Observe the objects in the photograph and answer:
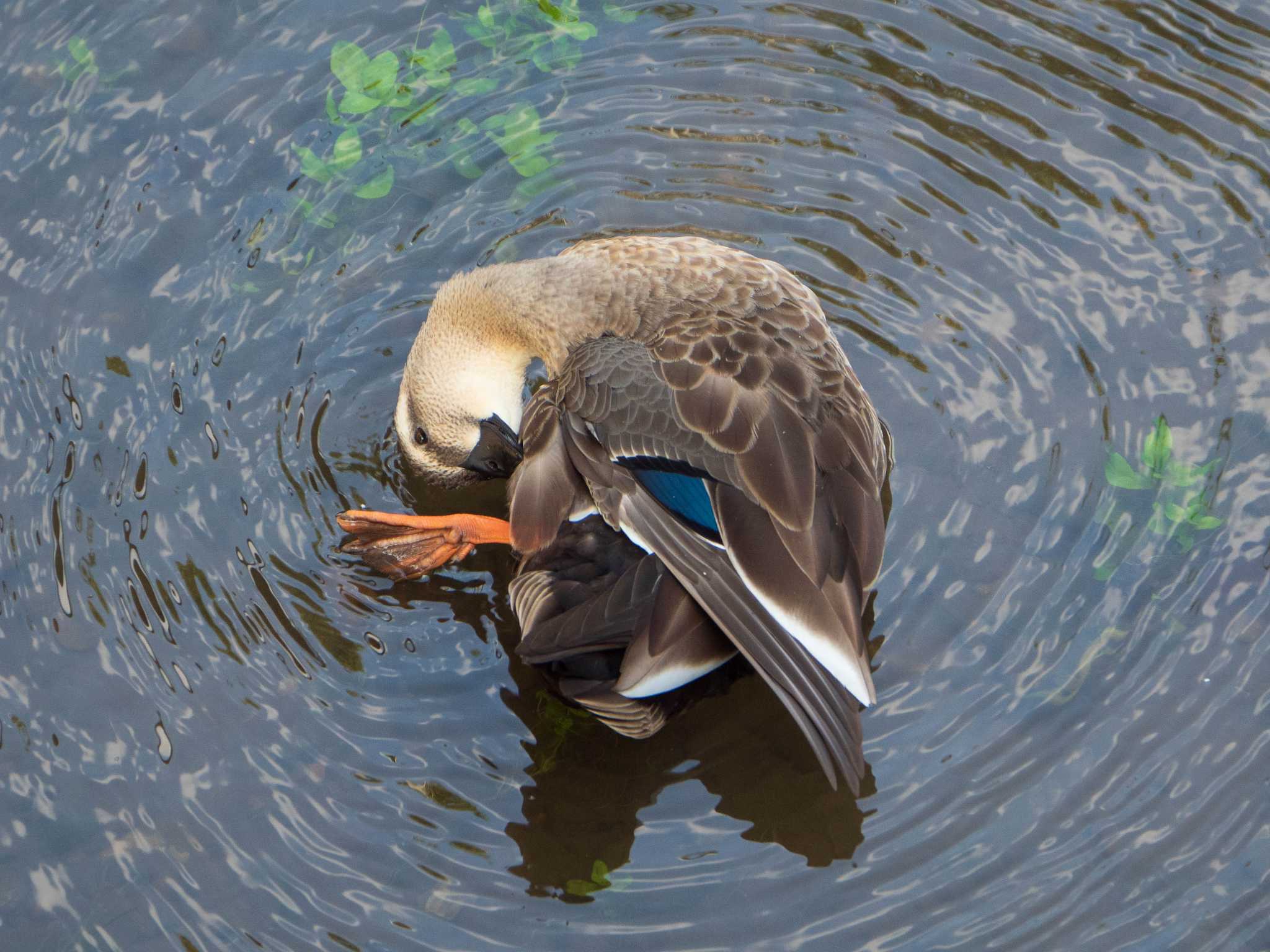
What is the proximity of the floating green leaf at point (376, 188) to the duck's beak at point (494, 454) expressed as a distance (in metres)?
1.36

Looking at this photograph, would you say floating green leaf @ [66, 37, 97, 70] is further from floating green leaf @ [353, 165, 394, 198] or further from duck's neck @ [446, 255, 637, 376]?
duck's neck @ [446, 255, 637, 376]

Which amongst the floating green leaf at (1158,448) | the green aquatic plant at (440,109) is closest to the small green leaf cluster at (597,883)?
the floating green leaf at (1158,448)

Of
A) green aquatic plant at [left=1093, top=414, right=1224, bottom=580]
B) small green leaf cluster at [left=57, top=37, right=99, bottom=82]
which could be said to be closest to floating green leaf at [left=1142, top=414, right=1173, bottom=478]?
green aquatic plant at [left=1093, top=414, right=1224, bottom=580]

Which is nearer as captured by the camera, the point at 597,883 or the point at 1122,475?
the point at 597,883

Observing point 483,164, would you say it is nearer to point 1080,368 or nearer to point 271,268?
point 271,268

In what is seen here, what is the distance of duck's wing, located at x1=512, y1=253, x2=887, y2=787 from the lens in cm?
364

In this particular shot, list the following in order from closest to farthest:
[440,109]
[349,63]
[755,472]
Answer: [755,472]
[440,109]
[349,63]

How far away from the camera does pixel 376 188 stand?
5.77 m

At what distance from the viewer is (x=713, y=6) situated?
6398mm

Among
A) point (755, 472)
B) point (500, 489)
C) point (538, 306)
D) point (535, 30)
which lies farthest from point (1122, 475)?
point (535, 30)

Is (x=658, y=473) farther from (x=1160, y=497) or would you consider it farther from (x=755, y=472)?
(x=1160, y=497)

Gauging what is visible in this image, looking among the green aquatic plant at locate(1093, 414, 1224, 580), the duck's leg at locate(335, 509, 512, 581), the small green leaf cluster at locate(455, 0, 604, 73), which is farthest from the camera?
the small green leaf cluster at locate(455, 0, 604, 73)

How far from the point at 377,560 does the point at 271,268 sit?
1.50 m

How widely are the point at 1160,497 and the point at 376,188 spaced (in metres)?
3.37
